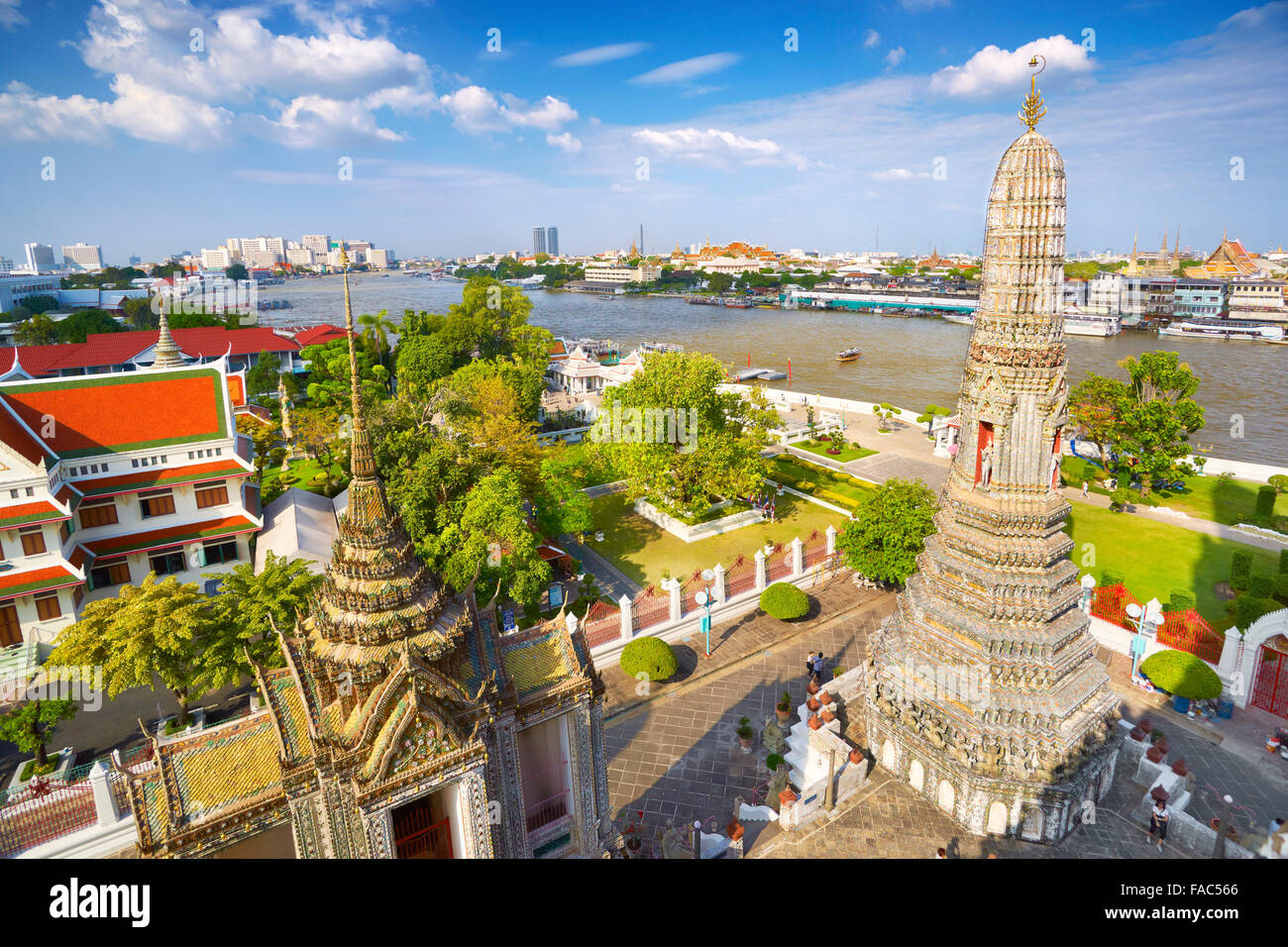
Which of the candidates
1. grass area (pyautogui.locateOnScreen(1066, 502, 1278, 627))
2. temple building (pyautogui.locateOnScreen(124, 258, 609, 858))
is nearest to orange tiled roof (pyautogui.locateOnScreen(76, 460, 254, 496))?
temple building (pyautogui.locateOnScreen(124, 258, 609, 858))

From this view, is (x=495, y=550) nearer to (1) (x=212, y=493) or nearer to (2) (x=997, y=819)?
(1) (x=212, y=493)

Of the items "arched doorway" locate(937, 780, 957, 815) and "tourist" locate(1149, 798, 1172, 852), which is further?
"arched doorway" locate(937, 780, 957, 815)

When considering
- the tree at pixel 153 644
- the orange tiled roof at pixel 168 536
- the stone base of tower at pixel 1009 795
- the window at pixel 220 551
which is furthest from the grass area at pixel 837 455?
the tree at pixel 153 644

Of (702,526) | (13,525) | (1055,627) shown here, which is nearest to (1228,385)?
(702,526)

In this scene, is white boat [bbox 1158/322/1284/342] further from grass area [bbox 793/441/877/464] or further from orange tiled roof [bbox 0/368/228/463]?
orange tiled roof [bbox 0/368/228/463]

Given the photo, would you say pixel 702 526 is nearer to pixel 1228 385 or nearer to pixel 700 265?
pixel 1228 385

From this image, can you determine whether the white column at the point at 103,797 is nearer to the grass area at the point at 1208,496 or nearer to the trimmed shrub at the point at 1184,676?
the trimmed shrub at the point at 1184,676

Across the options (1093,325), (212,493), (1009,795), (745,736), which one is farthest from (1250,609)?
(1093,325)
